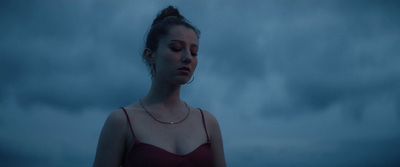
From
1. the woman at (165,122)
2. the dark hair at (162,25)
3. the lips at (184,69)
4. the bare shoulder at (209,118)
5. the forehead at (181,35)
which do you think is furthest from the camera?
the bare shoulder at (209,118)

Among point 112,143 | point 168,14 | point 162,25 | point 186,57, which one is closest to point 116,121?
point 112,143

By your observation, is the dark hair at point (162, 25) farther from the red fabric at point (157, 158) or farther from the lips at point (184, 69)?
the red fabric at point (157, 158)

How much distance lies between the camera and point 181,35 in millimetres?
3758

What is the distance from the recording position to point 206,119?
13.1 feet

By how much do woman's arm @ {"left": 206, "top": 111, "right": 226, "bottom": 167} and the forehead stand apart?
3.48ft

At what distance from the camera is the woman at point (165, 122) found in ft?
10.9

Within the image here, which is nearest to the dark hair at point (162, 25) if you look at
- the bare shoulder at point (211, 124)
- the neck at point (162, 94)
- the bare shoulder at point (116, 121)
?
the neck at point (162, 94)

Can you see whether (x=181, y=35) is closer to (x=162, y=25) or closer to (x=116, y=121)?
(x=162, y=25)

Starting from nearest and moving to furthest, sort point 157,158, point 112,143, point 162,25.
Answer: point 157,158
point 112,143
point 162,25

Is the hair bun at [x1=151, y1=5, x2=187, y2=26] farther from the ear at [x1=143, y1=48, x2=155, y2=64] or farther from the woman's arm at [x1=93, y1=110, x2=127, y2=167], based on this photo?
the woman's arm at [x1=93, y1=110, x2=127, y2=167]

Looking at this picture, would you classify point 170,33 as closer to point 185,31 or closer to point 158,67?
point 185,31

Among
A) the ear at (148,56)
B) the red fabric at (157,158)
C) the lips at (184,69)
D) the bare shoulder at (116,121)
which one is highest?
the ear at (148,56)

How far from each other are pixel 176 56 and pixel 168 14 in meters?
0.99

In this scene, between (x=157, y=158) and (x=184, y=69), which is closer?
(x=157, y=158)
